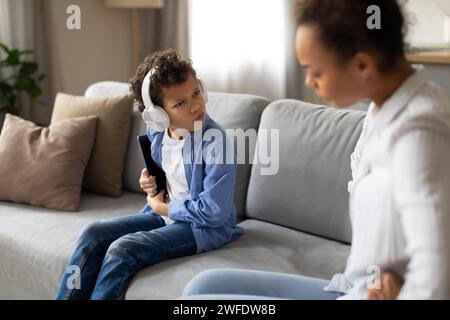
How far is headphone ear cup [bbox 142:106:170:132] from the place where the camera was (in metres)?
1.71

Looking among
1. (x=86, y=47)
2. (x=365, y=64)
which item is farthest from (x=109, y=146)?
(x=365, y=64)

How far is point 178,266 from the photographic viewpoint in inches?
65.4

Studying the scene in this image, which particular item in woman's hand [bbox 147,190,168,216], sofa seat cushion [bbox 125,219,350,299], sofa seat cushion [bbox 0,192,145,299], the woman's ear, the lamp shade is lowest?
sofa seat cushion [bbox 0,192,145,299]

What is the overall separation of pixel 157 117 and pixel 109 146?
2.39 ft

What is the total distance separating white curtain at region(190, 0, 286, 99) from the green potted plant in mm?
1052

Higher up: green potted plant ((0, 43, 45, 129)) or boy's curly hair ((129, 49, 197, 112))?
boy's curly hair ((129, 49, 197, 112))

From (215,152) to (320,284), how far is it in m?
0.66

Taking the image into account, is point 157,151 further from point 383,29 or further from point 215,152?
point 383,29

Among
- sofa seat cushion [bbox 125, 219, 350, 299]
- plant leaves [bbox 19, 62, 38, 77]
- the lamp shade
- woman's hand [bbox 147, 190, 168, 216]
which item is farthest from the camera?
the lamp shade

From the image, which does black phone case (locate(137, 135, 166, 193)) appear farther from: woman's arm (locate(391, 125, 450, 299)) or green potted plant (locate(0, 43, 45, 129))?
green potted plant (locate(0, 43, 45, 129))

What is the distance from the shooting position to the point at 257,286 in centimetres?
118

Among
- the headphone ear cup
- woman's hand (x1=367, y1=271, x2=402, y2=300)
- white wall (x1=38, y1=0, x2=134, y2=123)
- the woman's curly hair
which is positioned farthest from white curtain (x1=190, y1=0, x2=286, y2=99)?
woman's hand (x1=367, y1=271, x2=402, y2=300)

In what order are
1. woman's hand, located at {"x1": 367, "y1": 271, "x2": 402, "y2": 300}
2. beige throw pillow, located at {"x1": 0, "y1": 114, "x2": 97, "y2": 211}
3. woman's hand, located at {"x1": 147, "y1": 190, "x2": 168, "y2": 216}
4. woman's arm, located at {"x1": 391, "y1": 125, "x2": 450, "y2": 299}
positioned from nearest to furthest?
woman's arm, located at {"x1": 391, "y1": 125, "x2": 450, "y2": 299} < woman's hand, located at {"x1": 367, "y1": 271, "x2": 402, "y2": 300} < woman's hand, located at {"x1": 147, "y1": 190, "x2": 168, "y2": 216} < beige throw pillow, located at {"x1": 0, "y1": 114, "x2": 97, "y2": 211}
